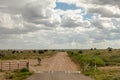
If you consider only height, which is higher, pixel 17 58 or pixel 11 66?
pixel 17 58

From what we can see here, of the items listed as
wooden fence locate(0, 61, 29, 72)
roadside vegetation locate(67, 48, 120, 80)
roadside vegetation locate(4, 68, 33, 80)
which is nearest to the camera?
roadside vegetation locate(4, 68, 33, 80)

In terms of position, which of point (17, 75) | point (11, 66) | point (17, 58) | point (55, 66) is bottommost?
point (17, 75)

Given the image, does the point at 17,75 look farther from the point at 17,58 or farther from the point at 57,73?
the point at 17,58

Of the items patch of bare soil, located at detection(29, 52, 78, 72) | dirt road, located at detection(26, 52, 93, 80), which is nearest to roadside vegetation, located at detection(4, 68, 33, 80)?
dirt road, located at detection(26, 52, 93, 80)

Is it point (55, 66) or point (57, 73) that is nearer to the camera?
point (57, 73)

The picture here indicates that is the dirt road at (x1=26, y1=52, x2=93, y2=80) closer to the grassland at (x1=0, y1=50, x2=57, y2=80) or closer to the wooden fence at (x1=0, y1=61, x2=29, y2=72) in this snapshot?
the grassland at (x1=0, y1=50, x2=57, y2=80)

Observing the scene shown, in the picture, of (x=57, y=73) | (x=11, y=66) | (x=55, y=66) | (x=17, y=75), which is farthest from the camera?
(x=11, y=66)

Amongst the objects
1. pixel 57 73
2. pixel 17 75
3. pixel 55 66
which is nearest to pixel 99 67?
pixel 55 66

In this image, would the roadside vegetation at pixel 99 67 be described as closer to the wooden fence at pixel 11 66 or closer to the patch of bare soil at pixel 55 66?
the patch of bare soil at pixel 55 66

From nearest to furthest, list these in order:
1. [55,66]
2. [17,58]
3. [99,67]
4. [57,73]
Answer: [57,73]
[99,67]
[55,66]
[17,58]

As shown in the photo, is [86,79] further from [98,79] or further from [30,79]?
[30,79]

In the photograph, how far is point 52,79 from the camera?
28.9 metres

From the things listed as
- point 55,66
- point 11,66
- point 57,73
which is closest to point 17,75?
point 57,73

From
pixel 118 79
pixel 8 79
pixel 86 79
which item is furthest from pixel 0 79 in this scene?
pixel 118 79
